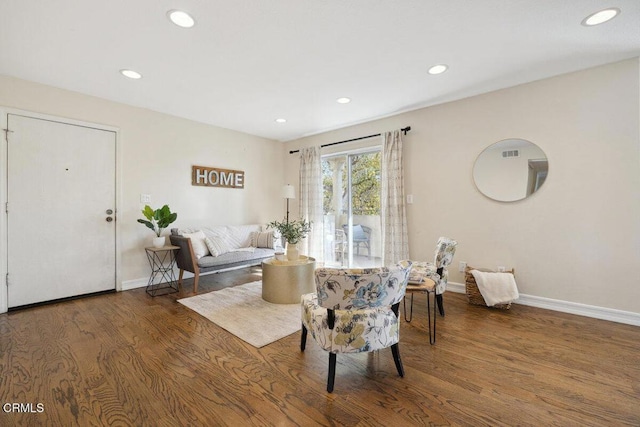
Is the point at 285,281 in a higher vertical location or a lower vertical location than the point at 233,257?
lower

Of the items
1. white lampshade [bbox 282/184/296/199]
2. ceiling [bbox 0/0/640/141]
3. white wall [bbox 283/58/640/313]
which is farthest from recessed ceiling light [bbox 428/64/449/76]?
white lampshade [bbox 282/184/296/199]

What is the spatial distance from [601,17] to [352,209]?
3505 millimetres

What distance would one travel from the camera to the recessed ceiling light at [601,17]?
201 cm

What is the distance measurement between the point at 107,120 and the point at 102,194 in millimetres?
977

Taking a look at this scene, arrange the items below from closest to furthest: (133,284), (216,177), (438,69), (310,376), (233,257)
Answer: (310,376), (438,69), (133,284), (233,257), (216,177)

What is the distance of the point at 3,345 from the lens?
221cm

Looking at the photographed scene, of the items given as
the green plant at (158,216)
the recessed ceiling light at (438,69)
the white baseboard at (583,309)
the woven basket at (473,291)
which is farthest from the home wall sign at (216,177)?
the white baseboard at (583,309)

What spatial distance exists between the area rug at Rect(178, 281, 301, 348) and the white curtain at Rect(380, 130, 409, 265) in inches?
67.3

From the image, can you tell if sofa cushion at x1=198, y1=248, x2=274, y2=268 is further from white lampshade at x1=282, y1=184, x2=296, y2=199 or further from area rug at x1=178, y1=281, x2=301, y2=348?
white lampshade at x1=282, y1=184, x2=296, y2=199

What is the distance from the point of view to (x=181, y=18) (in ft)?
6.79

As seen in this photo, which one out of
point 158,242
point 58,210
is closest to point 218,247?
point 158,242

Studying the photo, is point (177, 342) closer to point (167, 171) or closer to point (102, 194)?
point (102, 194)

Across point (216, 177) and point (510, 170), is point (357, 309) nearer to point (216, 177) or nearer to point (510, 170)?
point (510, 170)

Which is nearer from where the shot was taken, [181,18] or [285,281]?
[181,18]
